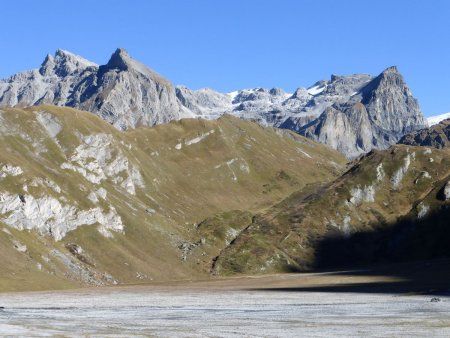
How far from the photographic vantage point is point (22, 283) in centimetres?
18400

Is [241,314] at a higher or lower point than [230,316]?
higher

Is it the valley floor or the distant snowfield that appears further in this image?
the valley floor

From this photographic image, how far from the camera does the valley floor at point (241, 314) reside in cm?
7869

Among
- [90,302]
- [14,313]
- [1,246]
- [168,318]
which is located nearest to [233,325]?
[168,318]

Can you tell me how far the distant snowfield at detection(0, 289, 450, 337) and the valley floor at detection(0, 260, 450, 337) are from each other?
12 centimetres

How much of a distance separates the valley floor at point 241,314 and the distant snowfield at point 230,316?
12 cm

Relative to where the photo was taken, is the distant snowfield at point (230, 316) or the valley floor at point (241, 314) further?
the valley floor at point (241, 314)

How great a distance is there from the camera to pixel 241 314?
103 m

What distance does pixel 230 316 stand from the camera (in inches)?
3954

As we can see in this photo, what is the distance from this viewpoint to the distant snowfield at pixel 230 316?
77875 mm

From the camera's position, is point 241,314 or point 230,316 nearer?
point 230,316

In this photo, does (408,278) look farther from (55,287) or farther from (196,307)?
(55,287)

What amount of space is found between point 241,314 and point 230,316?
3424 mm

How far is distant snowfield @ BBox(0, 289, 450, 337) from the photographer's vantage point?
77.9 m
